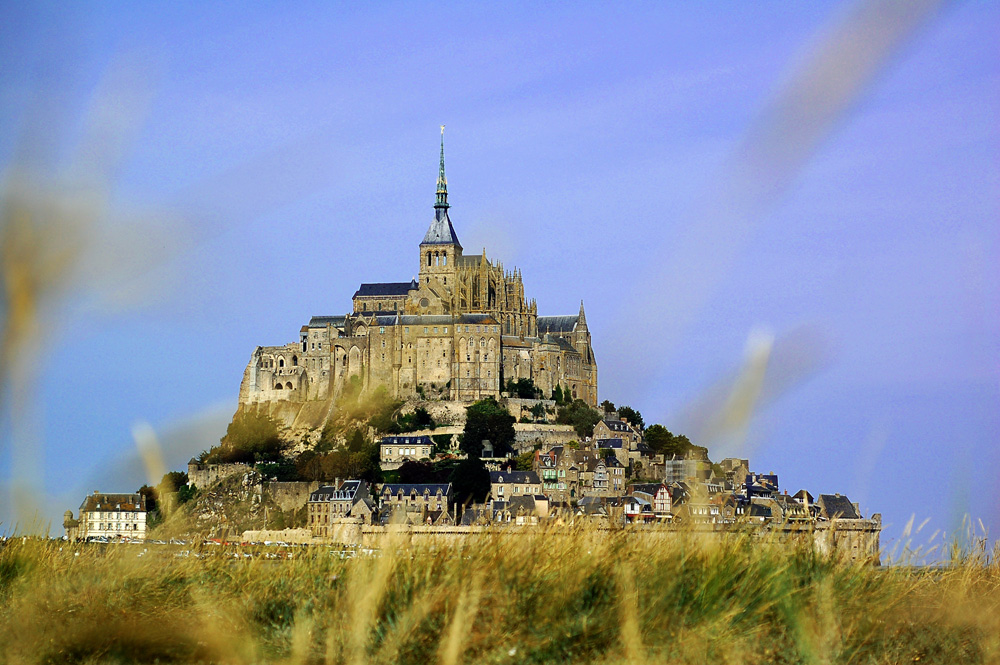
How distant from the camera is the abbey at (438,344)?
9619 cm

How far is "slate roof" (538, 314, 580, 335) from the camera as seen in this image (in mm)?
104500

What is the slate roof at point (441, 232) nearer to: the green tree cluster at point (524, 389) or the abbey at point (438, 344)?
the abbey at point (438, 344)

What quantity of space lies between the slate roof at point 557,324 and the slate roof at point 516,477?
2505 cm

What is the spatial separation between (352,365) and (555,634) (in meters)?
84.0

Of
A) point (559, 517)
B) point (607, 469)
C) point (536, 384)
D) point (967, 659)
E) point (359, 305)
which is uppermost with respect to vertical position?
Answer: point (359, 305)

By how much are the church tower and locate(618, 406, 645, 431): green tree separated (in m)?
16.2

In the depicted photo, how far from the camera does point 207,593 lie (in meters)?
18.5

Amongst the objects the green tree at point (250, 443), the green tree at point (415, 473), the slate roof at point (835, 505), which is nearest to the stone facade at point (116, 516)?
the green tree at point (250, 443)

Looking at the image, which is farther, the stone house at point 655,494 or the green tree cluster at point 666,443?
the green tree cluster at point 666,443

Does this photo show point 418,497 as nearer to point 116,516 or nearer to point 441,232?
point 116,516

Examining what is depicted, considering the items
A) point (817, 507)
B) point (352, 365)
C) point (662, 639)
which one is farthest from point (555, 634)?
point (352, 365)

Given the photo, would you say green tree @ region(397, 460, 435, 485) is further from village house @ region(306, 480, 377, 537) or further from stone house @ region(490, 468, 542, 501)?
stone house @ region(490, 468, 542, 501)

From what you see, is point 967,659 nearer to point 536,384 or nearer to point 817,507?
point 817,507

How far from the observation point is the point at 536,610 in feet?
53.8
